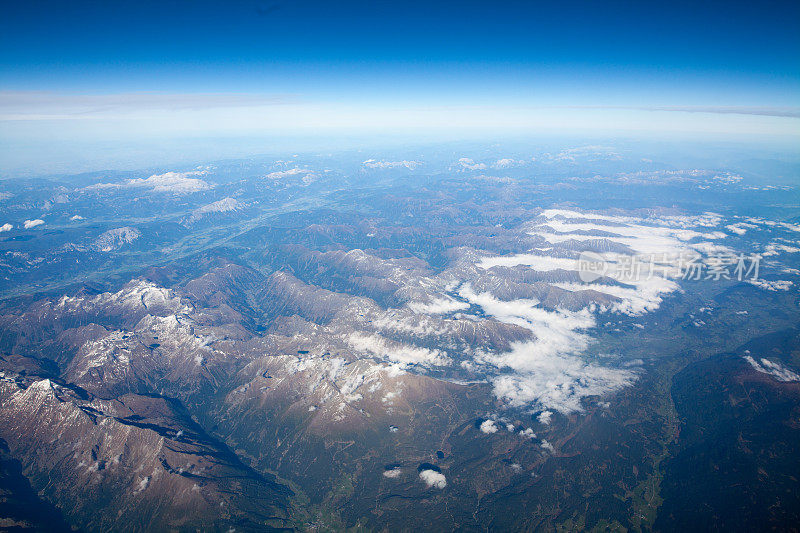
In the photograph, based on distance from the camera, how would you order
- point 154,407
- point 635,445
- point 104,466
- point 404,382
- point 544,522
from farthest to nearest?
1. point 404,382
2. point 154,407
3. point 635,445
4. point 104,466
5. point 544,522

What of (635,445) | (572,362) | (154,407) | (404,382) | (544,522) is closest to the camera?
(544,522)

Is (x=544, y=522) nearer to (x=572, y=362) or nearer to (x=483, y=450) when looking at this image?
(x=483, y=450)

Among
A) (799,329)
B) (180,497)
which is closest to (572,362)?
(799,329)

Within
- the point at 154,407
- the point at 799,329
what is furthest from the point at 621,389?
the point at 154,407

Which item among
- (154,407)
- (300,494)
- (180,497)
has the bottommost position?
(300,494)

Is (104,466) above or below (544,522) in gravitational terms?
above

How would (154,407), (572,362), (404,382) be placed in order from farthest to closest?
(572,362)
(404,382)
(154,407)

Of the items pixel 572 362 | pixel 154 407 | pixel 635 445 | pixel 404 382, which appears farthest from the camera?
pixel 572 362

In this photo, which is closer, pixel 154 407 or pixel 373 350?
pixel 154 407

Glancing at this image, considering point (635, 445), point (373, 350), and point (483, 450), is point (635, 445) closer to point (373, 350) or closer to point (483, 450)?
point (483, 450)
